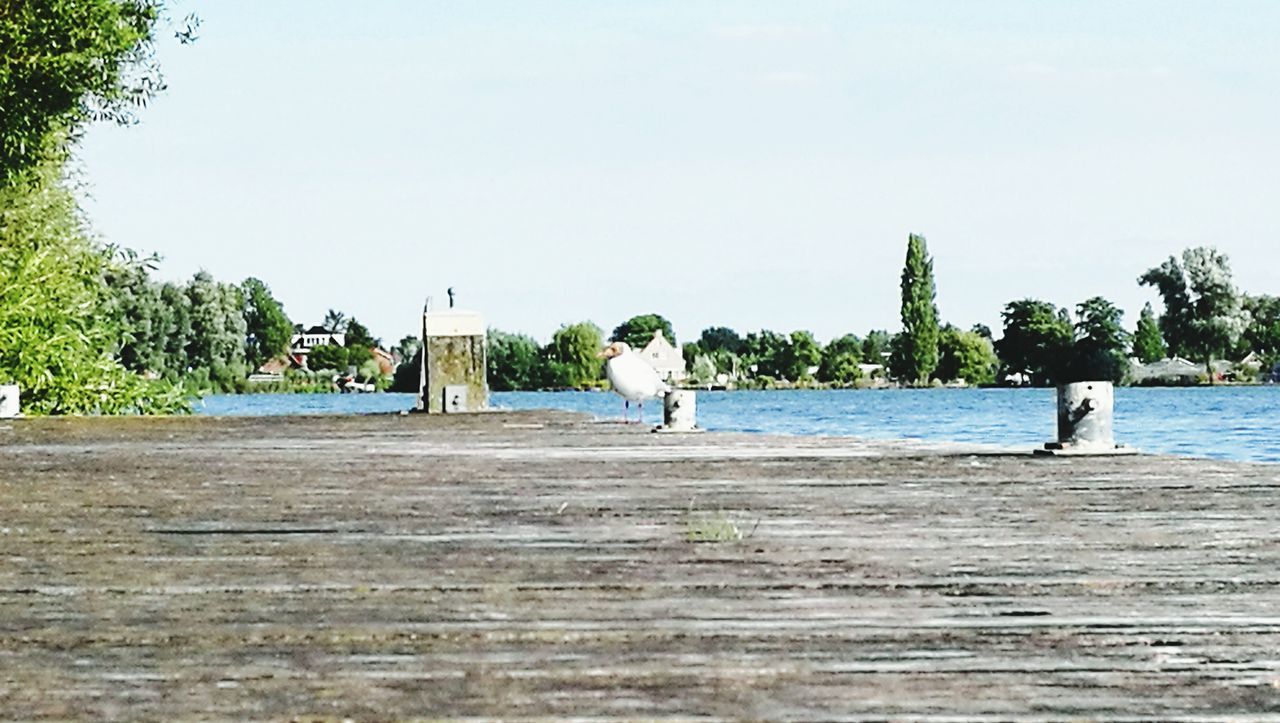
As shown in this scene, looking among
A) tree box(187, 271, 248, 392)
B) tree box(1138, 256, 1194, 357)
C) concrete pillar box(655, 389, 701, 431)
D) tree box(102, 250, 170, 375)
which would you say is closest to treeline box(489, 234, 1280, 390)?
tree box(1138, 256, 1194, 357)

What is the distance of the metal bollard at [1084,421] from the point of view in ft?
32.4

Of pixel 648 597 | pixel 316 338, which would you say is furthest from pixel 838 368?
pixel 648 597

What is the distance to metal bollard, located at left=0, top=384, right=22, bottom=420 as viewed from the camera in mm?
21447

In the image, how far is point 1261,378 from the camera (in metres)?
99.1

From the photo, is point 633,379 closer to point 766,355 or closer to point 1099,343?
point 1099,343

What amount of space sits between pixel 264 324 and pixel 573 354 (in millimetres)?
40485

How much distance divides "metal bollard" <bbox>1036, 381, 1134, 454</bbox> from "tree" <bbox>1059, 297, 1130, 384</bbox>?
88745 millimetres

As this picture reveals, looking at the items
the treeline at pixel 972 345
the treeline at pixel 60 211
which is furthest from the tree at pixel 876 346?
the treeline at pixel 60 211

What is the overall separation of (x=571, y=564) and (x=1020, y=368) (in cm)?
10688

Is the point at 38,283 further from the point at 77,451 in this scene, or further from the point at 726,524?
the point at 726,524

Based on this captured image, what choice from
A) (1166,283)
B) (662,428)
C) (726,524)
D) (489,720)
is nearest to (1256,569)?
(726,524)

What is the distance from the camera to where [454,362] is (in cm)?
2188

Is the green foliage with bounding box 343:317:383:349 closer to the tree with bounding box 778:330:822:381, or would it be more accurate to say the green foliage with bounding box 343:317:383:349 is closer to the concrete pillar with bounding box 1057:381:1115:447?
the tree with bounding box 778:330:822:381

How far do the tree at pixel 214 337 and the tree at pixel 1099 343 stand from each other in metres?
51.4
